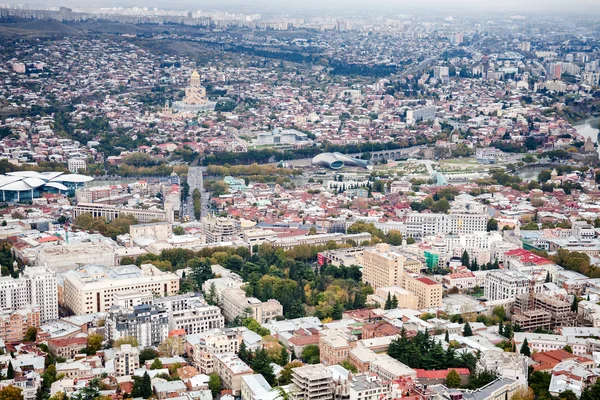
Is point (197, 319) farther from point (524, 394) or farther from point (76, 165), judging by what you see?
point (76, 165)

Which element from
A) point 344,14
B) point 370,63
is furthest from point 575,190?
point 344,14

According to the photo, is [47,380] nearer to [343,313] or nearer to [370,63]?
[343,313]

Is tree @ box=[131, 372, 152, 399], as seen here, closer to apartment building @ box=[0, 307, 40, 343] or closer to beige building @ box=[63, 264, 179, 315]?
apartment building @ box=[0, 307, 40, 343]

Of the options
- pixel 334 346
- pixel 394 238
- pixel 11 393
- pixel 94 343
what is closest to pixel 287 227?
pixel 394 238

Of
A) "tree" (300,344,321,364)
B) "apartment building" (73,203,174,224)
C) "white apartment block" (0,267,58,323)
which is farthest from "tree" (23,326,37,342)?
"apartment building" (73,203,174,224)

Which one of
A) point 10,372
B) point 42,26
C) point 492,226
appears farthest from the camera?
point 42,26

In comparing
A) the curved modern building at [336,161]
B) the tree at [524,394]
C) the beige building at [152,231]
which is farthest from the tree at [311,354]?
the curved modern building at [336,161]

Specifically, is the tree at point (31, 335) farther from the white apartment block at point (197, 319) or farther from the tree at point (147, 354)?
the white apartment block at point (197, 319)
